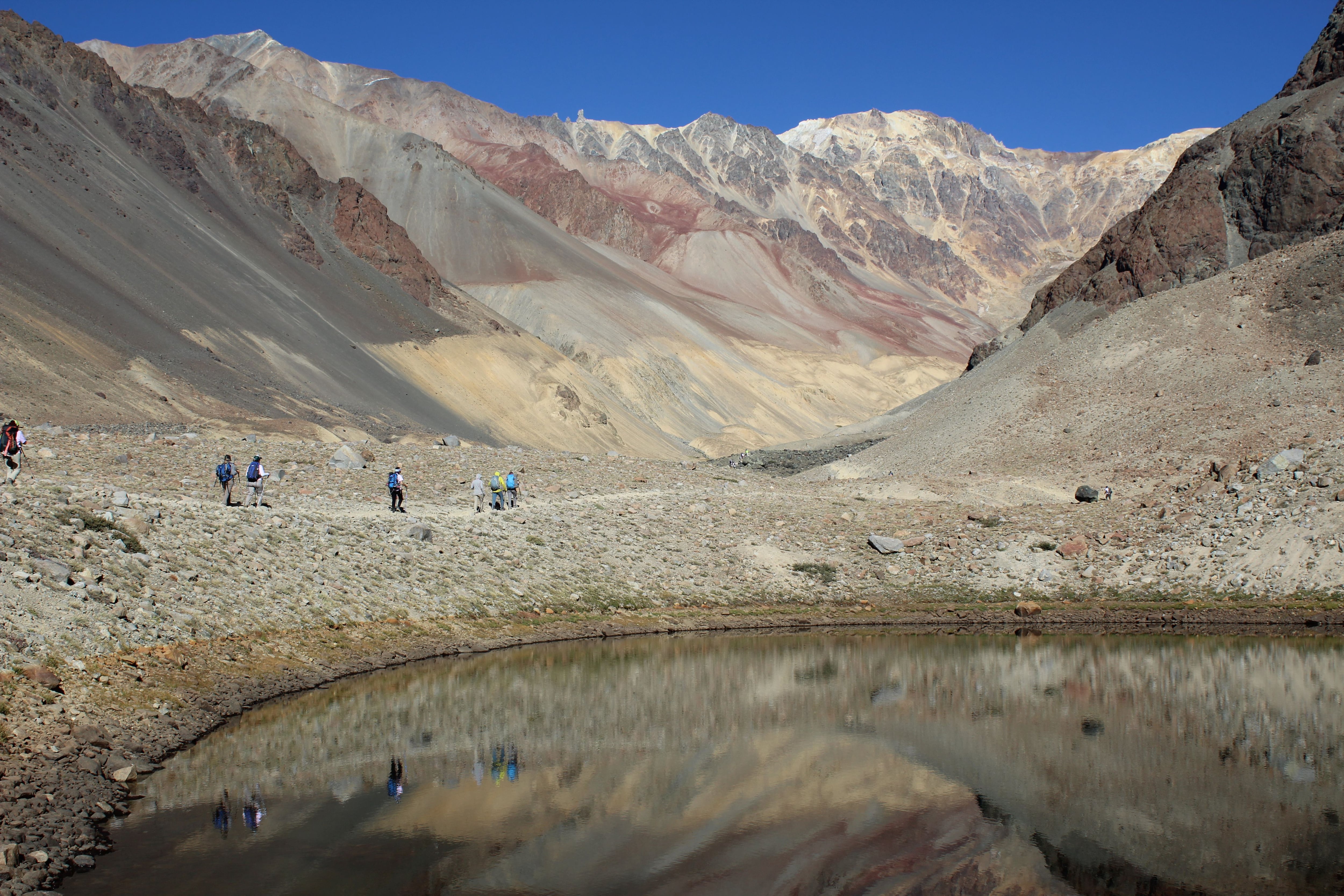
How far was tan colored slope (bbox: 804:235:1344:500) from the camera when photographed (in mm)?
43438

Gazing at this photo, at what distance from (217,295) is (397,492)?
48598 mm

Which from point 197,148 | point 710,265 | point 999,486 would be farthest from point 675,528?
point 710,265

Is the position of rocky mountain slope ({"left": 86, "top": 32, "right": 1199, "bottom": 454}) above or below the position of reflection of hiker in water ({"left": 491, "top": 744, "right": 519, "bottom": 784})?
above

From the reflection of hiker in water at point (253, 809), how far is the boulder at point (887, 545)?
23310 mm

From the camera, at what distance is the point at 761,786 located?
51.1 ft

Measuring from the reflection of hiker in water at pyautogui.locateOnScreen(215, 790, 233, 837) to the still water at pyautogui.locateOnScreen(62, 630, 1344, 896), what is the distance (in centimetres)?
6

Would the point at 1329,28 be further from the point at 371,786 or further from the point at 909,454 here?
the point at 371,786

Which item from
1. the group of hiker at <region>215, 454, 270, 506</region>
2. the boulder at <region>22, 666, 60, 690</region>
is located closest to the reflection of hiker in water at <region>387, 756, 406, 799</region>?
the boulder at <region>22, 666, 60, 690</region>

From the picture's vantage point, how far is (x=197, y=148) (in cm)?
9525

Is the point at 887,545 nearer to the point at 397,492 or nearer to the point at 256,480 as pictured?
the point at 397,492

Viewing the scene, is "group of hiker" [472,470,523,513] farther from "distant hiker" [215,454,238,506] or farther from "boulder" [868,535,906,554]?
"boulder" [868,535,906,554]

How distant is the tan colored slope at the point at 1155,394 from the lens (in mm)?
43438

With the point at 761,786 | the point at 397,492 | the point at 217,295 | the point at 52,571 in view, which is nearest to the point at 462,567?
the point at 397,492

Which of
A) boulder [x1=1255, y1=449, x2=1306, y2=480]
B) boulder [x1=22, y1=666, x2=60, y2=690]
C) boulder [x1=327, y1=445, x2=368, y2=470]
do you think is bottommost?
boulder [x1=22, y1=666, x2=60, y2=690]
